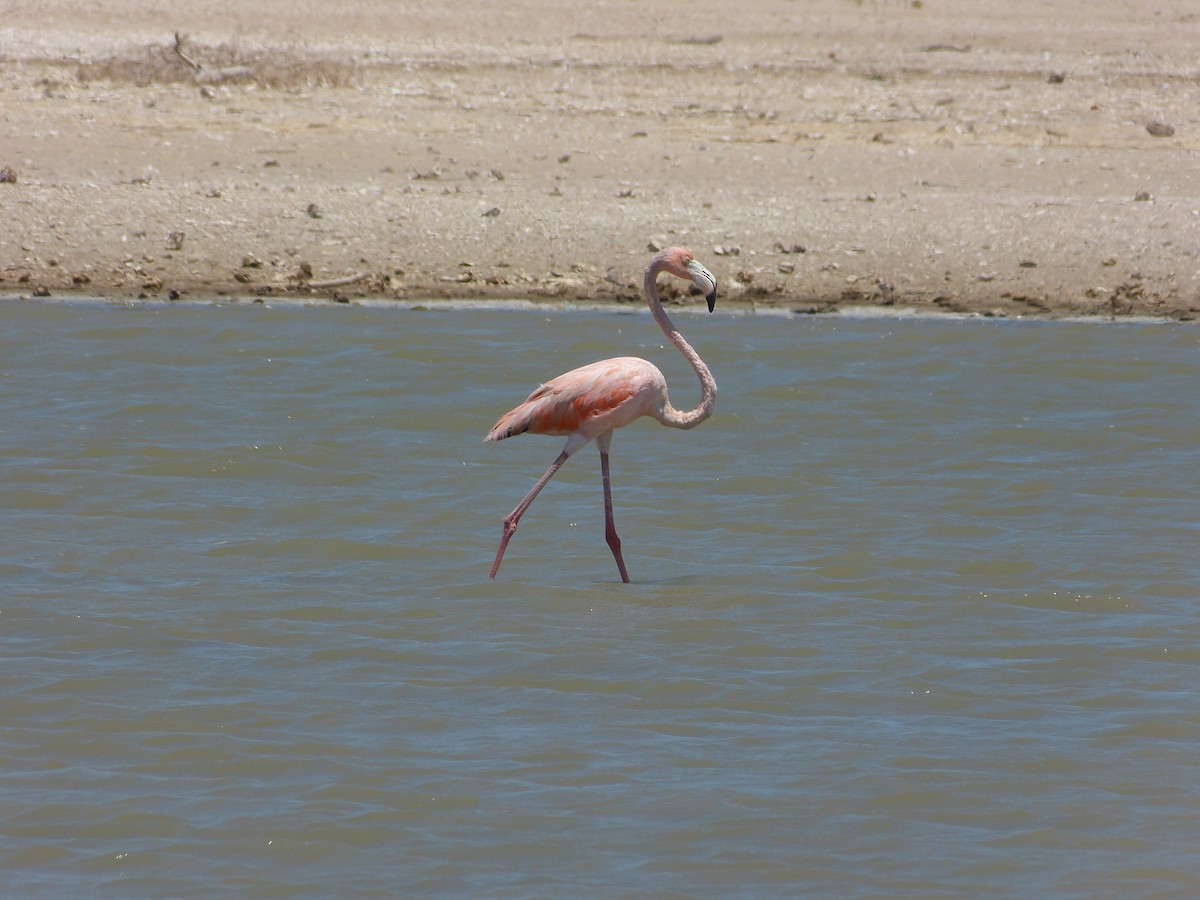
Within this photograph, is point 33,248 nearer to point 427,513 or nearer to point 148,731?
point 427,513

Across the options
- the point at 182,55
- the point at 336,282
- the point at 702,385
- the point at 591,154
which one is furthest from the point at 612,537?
the point at 182,55

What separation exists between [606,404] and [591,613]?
0.92m

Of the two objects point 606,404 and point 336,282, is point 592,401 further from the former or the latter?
point 336,282

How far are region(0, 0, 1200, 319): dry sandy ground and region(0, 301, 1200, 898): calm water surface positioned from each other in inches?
22.4

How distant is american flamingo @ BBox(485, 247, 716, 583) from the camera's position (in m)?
6.66

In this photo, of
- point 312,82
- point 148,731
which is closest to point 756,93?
point 312,82

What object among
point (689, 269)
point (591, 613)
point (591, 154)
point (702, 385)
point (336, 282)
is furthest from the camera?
point (591, 154)

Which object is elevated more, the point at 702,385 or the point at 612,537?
the point at 702,385

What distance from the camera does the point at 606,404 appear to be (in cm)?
669

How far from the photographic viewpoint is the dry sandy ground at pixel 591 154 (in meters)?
10.8

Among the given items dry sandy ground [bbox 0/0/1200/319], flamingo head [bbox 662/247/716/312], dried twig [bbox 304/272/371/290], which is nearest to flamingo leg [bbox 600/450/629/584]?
flamingo head [bbox 662/247/716/312]

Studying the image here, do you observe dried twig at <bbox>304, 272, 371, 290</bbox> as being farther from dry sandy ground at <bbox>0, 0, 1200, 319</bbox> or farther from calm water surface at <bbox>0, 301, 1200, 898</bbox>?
calm water surface at <bbox>0, 301, 1200, 898</bbox>

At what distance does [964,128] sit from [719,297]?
3603 mm

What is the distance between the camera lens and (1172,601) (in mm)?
6344
